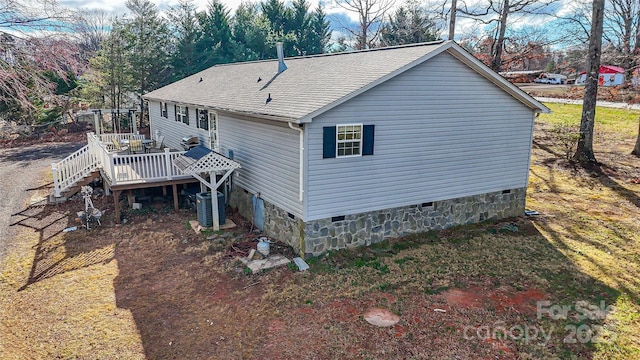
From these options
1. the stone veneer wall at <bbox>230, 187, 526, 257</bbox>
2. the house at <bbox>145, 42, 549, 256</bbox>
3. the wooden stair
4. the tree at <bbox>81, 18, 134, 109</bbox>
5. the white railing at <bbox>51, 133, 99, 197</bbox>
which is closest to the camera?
the house at <bbox>145, 42, 549, 256</bbox>

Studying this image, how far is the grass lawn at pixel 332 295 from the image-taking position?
21.7 ft

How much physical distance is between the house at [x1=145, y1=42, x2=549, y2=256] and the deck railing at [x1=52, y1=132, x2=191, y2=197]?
6.00 feet

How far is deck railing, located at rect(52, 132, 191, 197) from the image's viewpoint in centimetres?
1247

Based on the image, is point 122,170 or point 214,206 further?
point 122,170

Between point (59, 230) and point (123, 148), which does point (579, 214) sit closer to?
point (59, 230)

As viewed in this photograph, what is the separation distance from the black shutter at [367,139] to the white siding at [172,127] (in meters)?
6.66

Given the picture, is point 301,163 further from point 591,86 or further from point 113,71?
point 113,71

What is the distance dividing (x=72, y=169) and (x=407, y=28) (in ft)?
92.8

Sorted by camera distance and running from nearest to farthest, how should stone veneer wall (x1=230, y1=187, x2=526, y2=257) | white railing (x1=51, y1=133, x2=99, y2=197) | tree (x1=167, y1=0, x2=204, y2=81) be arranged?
1. stone veneer wall (x1=230, y1=187, x2=526, y2=257)
2. white railing (x1=51, y1=133, x2=99, y2=197)
3. tree (x1=167, y1=0, x2=204, y2=81)

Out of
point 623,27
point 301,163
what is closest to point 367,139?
point 301,163

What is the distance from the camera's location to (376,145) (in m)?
9.77

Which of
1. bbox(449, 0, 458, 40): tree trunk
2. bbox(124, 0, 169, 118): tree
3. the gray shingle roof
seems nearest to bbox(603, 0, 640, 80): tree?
bbox(449, 0, 458, 40): tree trunk

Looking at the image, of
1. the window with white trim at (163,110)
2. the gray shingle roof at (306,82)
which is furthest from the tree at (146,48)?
the gray shingle roof at (306,82)

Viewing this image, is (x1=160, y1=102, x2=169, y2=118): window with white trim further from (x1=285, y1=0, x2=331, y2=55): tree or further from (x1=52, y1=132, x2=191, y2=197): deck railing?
(x1=285, y1=0, x2=331, y2=55): tree
